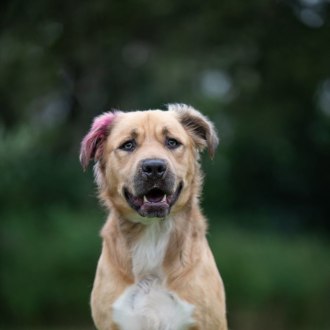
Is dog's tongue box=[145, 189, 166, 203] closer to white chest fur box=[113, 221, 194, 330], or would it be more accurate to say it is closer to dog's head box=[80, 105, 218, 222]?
dog's head box=[80, 105, 218, 222]

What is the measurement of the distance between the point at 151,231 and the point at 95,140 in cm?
79

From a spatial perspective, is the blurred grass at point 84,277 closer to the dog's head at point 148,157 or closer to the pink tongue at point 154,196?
the dog's head at point 148,157

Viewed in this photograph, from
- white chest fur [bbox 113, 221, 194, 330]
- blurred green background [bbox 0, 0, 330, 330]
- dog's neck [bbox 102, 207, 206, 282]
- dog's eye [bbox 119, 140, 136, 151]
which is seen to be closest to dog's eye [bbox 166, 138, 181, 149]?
dog's eye [bbox 119, 140, 136, 151]

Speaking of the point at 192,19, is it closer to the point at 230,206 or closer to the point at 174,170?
the point at 230,206

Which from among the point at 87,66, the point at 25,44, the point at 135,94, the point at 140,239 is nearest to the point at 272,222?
the point at 135,94

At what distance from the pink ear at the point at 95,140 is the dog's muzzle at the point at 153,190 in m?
0.48

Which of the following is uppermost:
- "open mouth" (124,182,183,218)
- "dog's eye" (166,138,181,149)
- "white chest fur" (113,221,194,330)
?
"dog's eye" (166,138,181,149)

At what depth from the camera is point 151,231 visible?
7152 millimetres

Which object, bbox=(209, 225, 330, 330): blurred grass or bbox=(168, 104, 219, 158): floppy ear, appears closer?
bbox=(168, 104, 219, 158): floppy ear

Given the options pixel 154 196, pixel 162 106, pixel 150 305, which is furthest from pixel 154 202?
pixel 162 106

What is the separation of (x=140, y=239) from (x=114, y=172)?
49 cm

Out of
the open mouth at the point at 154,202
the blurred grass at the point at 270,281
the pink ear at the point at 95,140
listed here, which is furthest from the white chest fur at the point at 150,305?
the blurred grass at the point at 270,281

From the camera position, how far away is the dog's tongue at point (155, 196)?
22.7 ft

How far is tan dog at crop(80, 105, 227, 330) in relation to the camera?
6758 millimetres
